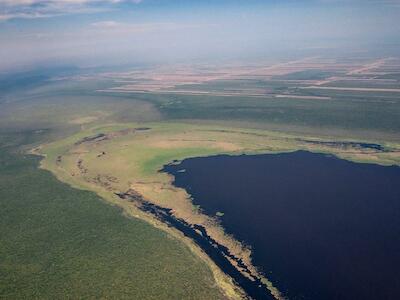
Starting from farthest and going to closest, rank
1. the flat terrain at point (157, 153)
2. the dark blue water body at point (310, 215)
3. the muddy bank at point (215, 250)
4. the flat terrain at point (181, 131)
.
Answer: the flat terrain at point (157, 153)
the flat terrain at point (181, 131)
the dark blue water body at point (310, 215)
the muddy bank at point (215, 250)

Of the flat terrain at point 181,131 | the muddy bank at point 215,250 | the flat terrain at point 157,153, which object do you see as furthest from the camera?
the flat terrain at point 157,153

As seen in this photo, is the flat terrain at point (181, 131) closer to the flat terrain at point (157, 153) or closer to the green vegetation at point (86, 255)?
the flat terrain at point (157, 153)

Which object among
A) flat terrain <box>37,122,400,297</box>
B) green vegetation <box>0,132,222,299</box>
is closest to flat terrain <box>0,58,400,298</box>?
flat terrain <box>37,122,400,297</box>

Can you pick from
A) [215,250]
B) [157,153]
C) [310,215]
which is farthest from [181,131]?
[215,250]

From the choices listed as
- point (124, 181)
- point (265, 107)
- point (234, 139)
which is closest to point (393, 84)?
point (265, 107)

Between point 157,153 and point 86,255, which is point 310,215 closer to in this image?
point 86,255

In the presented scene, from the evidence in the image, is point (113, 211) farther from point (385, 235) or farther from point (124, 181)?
point (385, 235)

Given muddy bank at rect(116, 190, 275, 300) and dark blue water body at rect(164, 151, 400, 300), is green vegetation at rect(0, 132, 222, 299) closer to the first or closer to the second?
muddy bank at rect(116, 190, 275, 300)

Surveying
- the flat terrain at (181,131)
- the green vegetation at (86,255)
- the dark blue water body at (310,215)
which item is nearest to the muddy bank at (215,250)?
the flat terrain at (181,131)
